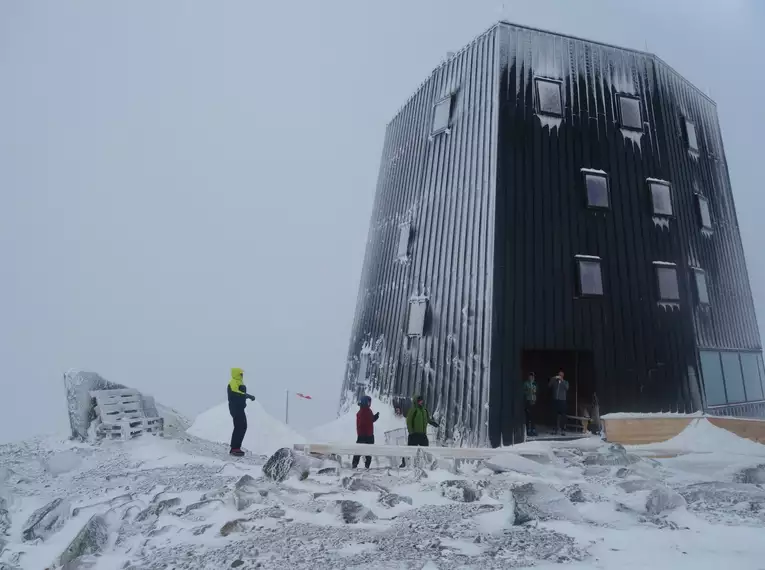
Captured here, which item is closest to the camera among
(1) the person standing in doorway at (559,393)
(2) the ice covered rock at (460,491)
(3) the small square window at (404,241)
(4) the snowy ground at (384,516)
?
(4) the snowy ground at (384,516)

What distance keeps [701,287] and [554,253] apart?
6326 mm

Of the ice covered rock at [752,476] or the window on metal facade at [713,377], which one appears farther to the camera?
the window on metal facade at [713,377]

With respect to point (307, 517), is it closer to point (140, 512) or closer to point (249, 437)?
point (140, 512)

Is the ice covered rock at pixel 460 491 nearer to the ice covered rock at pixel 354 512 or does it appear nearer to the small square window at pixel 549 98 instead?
the ice covered rock at pixel 354 512

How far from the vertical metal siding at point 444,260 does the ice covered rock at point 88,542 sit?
868 centimetres

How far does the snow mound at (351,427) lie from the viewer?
1466 cm

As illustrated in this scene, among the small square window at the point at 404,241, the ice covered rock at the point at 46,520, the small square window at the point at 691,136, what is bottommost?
Answer: the ice covered rock at the point at 46,520

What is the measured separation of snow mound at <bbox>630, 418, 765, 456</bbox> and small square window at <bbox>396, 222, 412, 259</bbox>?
→ 8.93 metres

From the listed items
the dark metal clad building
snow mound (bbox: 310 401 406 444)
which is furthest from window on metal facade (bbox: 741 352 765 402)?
snow mound (bbox: 310 401 406 444)

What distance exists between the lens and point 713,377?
1591cm

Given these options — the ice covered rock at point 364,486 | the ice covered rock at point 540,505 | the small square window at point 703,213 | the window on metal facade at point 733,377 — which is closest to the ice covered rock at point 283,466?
the ice covered rock at point 364,486

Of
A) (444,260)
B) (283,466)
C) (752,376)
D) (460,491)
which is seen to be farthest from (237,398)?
(752,376)

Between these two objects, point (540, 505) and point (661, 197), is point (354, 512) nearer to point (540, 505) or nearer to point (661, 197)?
point (540, 505)

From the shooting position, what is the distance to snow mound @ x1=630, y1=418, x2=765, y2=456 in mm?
10906
